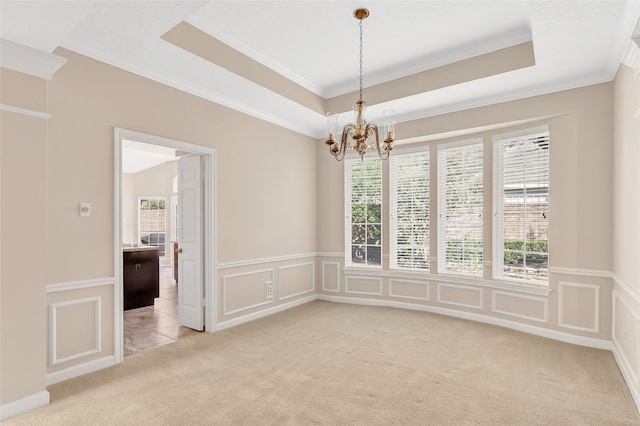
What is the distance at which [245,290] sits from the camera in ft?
15.8

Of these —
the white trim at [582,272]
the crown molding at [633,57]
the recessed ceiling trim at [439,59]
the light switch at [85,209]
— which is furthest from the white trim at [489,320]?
the light switch at [85,209]

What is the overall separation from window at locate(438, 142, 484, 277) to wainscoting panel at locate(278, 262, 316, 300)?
7.26 ft

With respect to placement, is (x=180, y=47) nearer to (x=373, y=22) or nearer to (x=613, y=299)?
(x=373, y=22)

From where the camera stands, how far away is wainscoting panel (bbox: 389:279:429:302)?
17.4 feet

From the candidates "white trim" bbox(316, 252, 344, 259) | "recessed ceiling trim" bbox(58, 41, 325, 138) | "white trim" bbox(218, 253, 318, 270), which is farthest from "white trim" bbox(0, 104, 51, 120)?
"white trim" bbox(316, 252, 344, 259)

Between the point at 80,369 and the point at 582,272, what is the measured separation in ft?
17.3

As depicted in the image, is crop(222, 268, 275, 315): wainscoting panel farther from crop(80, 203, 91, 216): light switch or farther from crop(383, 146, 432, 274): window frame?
crop(383, 146, 432, 274): window frame

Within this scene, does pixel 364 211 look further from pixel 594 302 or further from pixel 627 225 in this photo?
pixel 627 225

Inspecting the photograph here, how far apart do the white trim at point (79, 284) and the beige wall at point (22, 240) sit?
0.30m

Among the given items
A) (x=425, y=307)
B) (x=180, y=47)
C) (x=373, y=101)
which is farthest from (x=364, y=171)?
(x=180, y=47)

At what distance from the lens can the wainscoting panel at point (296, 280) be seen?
18.0ft

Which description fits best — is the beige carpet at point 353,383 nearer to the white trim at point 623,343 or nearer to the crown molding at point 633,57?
the white trim at point 623,343

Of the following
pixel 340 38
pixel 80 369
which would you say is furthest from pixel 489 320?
pixel 80 369

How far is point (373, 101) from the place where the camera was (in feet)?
15.5
